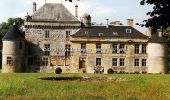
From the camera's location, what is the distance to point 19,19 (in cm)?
8456

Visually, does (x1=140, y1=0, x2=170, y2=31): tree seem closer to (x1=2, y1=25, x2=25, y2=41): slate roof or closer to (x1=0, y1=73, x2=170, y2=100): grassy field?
(x1=0, y1=73, x2=170, y2=100): grassy field

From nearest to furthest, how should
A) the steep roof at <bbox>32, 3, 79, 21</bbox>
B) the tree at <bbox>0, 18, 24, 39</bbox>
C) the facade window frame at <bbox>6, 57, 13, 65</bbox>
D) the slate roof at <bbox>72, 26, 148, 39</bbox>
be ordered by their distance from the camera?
the facade window frame at <bbox>6, 57, 13, 65</bbox>
the slate roof at <bbox>72, 26, 148, 39</bbox>
the steep roof at <bbox>32, 3, 79, 21</bbox>
the tree at <bbox>0, 18, 24, 39</bbox>

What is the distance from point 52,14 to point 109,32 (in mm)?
7912

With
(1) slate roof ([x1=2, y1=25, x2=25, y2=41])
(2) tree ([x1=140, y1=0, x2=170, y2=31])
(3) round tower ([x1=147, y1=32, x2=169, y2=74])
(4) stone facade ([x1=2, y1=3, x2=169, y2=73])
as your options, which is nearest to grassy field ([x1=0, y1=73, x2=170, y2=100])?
(2) tree ([x1=140, y1=0, x2=170, y2=31])

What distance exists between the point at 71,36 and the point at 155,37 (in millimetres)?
10723

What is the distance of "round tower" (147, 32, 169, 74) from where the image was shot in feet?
188

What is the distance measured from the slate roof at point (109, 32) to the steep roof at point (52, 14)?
7.56 feet

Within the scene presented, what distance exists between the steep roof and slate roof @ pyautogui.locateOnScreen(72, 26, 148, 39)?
2.30 metres

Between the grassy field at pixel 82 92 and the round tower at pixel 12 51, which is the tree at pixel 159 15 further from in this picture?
the round tower at pixel 12 51

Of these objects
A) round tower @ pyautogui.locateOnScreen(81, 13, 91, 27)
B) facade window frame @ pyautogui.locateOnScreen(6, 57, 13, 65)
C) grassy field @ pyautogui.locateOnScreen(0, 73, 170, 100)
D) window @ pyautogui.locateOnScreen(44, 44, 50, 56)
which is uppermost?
round tower @ pyautogui.locateOnScreen(81, 13, 91, 27)

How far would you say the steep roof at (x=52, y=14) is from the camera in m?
59.6

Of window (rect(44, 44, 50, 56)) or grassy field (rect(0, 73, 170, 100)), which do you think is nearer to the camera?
grassy field (rect(0, 73, 170, 100))

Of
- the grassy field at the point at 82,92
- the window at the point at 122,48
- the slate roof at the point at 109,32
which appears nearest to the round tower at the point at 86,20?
the slate roof at the point at 109,32

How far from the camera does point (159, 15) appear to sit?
27.1ft
